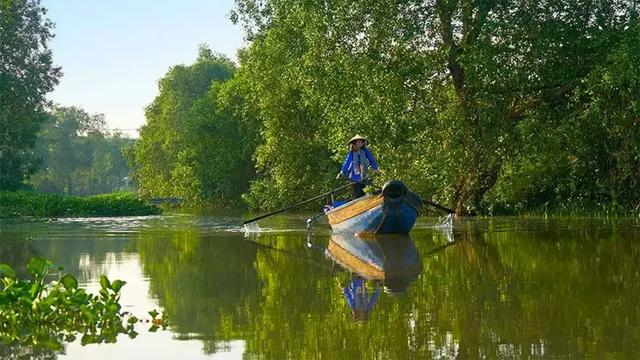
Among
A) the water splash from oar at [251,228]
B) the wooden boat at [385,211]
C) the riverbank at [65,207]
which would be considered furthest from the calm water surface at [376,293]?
the riverbank at [65,207]

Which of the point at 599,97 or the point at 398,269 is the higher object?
the point at 599,97

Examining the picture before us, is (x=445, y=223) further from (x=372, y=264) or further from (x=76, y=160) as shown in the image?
(x=76, y=160)

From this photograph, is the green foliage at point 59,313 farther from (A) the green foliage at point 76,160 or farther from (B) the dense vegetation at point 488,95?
(A) the green foliage at point 76,160

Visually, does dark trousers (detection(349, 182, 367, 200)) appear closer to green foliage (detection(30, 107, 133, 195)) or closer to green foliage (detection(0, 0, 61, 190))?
green foliage (detection(0, 0, 61, 190))

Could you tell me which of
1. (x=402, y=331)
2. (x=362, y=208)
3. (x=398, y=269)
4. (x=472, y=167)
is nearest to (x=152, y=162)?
(x=472, y=167)

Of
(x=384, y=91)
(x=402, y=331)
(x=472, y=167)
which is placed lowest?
(x=402, y=331)

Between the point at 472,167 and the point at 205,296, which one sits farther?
the point at 472,167

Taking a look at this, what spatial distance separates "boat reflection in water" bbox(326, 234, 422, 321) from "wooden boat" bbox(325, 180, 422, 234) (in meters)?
0.25

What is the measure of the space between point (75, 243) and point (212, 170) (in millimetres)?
37041

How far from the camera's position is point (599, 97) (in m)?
27.0

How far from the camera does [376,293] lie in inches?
448

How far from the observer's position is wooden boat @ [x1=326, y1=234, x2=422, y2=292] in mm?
13284

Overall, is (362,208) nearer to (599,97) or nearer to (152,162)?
(599,97)

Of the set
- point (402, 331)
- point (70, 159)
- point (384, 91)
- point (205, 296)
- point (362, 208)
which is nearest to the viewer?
point (402, 331)
